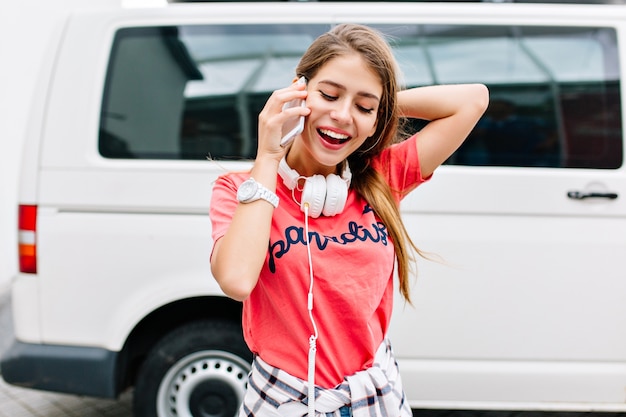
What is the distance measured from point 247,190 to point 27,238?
1.71 meters

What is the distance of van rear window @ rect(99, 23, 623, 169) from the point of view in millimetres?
2641

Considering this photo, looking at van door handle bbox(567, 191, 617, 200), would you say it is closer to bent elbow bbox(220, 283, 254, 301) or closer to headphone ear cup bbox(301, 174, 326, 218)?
headphone ear cup bbox(301, 174, 326, 218)

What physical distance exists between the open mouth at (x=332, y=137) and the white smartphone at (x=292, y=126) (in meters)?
0.07

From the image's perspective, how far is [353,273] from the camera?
4.60ft

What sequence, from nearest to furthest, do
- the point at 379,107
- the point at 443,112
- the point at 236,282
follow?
the point at 236,282 < the point at 379,107 < the point at 443,112

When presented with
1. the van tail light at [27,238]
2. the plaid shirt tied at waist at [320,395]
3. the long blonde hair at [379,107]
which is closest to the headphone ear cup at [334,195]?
the long blonde hair at [379,107]

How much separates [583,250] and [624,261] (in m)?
0.18

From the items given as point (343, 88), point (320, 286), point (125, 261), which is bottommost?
point (125, 261)

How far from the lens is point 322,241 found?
140cm

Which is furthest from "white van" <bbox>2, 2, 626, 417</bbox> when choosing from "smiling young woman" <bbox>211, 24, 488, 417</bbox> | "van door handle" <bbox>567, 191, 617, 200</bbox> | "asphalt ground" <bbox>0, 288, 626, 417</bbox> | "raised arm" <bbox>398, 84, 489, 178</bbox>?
"smiling young woman" <bbox>211, 24, 488, 417</bbox>

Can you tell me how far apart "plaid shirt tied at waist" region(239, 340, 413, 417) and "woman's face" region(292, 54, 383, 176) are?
511 millimetres

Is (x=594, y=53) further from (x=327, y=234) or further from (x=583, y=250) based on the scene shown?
(x=327, y=234)

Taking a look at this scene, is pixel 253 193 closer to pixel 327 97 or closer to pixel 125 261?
pixel 327 97

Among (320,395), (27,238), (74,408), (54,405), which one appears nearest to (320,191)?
(320,395)
